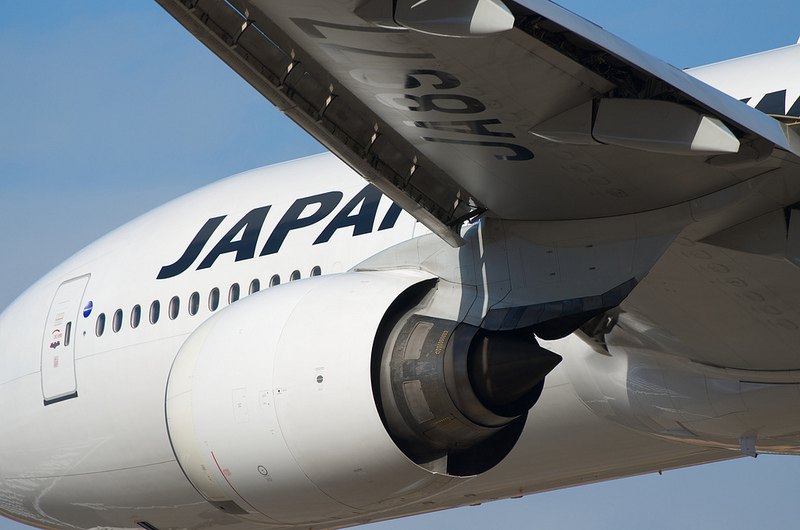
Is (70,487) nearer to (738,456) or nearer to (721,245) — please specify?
(738,456)

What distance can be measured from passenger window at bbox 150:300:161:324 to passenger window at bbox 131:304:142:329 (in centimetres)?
15

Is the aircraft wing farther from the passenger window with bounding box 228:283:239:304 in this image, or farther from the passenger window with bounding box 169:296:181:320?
the passenger window with bounding box 169:296:181:320

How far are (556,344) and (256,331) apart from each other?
6.91ft

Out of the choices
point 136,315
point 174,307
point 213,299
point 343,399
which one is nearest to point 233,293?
point 213,299

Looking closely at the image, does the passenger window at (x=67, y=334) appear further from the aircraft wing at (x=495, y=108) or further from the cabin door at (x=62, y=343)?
the aircraft wing at (x=495, y=108)

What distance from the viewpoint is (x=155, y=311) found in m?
9.51

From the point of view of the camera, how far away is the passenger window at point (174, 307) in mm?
9328

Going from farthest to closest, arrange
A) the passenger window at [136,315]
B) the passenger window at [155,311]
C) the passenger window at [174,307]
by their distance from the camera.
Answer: the passenger window at [136,315]
the passenger window at [155,311]
the passenger window at [174,307]

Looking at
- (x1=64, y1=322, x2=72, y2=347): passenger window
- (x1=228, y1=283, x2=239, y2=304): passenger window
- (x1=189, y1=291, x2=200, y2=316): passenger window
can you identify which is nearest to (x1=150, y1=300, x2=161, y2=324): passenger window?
(x1=189, y1=291, x2=200, y2=316): passenger window

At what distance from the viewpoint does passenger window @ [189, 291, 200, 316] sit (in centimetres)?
920

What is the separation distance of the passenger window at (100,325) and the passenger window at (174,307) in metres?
0.90

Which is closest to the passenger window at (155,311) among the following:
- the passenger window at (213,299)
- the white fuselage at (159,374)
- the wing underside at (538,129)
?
the white fuselage at (159,374)

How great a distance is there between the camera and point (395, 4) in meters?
3.48

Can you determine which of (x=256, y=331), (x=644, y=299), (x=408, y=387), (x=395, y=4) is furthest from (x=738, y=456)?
(x=395, y=4)
